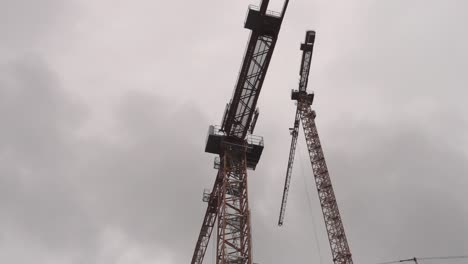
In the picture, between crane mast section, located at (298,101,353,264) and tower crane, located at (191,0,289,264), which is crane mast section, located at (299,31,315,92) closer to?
crane mast section, located at (298,101,353,264)

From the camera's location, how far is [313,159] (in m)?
52.7

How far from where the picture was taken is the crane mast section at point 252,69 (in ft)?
97.6

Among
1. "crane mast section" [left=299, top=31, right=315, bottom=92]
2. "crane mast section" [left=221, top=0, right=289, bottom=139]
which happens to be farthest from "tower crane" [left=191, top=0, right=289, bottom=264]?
"crane mast section" [left=299, top=31, right=315, bottom=92]

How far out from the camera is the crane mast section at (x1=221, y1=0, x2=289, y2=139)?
29734mm

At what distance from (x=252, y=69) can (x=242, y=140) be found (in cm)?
614

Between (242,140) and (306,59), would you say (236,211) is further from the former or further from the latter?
(306,59)

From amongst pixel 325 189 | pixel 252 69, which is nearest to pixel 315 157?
pixel 325 189

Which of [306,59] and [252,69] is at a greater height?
[306,59]

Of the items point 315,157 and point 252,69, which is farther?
point 315,157

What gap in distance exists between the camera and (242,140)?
115 feet

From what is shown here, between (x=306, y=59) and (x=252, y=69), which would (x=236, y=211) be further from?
(x=306, y=59)

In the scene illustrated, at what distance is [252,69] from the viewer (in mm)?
31766

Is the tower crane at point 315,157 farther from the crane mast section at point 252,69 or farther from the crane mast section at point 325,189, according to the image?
the crane mast section at point 252,69

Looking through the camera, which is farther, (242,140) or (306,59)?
(306,59)
